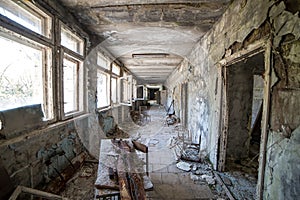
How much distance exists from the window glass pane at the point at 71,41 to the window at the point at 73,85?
226 millimetres

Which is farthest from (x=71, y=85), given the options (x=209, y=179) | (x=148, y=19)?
(x=209, y=179)

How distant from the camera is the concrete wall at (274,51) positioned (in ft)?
4.24

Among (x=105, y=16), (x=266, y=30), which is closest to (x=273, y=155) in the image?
(x=266, y=30)

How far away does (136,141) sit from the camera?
110 inches

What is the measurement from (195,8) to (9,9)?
93.3 inches

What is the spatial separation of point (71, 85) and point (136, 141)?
1.80m

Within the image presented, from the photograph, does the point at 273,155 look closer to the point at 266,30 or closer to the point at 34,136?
the point at 266,30

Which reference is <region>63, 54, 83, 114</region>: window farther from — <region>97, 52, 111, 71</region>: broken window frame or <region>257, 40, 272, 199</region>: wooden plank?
<region>257, 40, 272, 199</region>: wooden plank

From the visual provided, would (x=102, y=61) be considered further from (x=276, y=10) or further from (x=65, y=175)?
(x=276, y=10)

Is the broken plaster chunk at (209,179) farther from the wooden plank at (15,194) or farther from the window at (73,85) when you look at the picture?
the window at (73,85)

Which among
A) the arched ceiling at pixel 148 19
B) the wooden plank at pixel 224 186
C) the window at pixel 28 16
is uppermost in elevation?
the arched ceiling at pixel 148 19

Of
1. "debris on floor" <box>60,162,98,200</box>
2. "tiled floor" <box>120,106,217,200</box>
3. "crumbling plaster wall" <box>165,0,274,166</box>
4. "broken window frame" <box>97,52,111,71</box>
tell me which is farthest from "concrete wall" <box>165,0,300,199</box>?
"broken window frame" <box>97,52,111,71</box>

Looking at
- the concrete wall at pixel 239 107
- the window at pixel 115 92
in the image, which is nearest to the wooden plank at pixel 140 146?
the concrete wall at pixel 239 107

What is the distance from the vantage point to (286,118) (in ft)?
4.46
